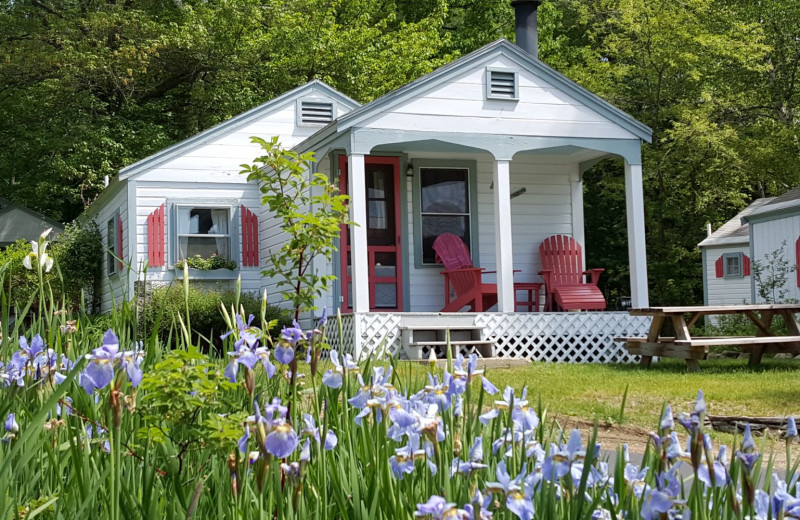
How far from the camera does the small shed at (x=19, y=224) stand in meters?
23.6

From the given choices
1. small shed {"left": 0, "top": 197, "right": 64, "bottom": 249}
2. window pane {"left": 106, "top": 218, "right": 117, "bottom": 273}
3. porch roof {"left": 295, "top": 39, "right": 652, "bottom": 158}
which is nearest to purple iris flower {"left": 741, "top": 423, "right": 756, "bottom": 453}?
porch roof {"left": 295, "top": 39, "right": 652, "bottom": 158}

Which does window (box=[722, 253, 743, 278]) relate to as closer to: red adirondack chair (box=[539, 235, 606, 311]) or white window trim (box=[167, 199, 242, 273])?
red adirondack chair (box=[539, 235, 606, 311])

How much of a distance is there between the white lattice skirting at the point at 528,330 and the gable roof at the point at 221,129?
405cm

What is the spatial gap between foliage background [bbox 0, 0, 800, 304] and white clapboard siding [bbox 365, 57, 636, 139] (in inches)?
395

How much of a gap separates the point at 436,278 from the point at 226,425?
12.8m

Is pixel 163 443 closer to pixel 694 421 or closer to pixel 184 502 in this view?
pixel 184 502

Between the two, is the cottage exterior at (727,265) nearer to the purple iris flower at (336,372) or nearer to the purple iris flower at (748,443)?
the purple iris flower at (336,372)

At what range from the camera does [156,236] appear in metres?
14.7

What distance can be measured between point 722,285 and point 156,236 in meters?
17.6

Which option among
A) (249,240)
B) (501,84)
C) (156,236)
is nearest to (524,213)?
(501,84)

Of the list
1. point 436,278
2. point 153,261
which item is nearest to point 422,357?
point 436,278

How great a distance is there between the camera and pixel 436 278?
48.0 feet

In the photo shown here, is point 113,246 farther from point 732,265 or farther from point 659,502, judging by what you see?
point 732,265

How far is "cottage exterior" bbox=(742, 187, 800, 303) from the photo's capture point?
68.6 ft
